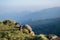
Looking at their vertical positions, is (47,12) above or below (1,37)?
above

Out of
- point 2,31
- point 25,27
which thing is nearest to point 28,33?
point 25,27

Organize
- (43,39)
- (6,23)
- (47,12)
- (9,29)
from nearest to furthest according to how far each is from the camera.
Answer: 1. (43,39)
2. (9,29)
3. (6,23)
4. (47,12)

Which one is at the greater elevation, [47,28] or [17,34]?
[47,28]

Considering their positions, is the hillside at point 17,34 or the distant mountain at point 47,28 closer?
the hillside at point 17,34

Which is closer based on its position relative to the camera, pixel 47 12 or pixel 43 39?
pixel 43 39

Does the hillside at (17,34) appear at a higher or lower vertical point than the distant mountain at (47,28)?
lower

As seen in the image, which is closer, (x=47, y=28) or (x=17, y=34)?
(x=17, y=34)

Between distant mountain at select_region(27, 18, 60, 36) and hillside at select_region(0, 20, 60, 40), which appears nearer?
hillside at select_region(0, 20, 60, 40)

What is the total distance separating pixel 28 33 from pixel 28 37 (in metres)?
1.73

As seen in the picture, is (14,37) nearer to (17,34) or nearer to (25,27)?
(17,34)

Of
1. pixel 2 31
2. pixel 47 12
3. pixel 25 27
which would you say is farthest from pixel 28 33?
pixel 47 12

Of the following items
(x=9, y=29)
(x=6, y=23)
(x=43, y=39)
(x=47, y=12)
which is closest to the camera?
(x=43, y=39)

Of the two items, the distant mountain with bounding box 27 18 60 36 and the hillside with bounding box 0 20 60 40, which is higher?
the distant mountain with bounding box 27 18 60 36

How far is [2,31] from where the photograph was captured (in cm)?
2655
